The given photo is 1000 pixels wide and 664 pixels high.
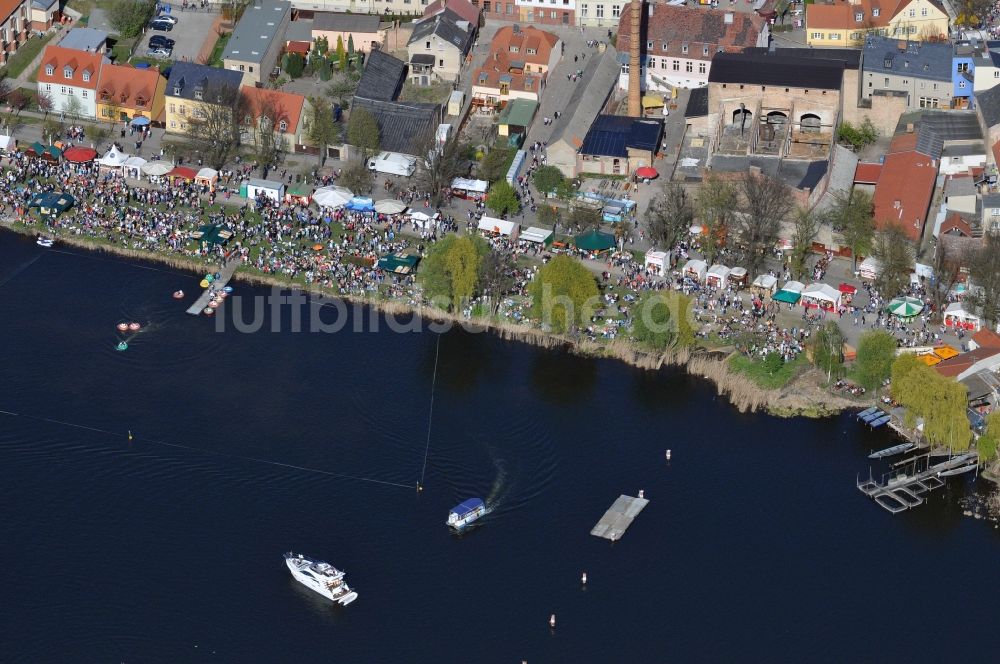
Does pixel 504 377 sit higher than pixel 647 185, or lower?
lower

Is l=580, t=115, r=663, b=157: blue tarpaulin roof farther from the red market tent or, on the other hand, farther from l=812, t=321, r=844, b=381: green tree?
the red market tent

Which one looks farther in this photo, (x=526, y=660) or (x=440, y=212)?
(x=440, y=212)

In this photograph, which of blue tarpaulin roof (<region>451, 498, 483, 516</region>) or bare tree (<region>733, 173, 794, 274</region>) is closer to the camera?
blue tarpaulin roof (<region>451, 498, 483, 516</region>)

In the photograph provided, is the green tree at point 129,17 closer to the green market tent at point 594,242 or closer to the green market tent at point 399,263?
the green market tent at point 399,263

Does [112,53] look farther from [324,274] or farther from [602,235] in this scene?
[602,235]

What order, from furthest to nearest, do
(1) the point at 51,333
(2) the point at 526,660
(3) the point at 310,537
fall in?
(1) the point at 51,333, (3) the point at 310,537, (2) the point at 526,660

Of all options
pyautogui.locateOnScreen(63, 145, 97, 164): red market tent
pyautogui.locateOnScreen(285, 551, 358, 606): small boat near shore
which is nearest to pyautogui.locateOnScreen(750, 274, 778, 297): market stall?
pyautogui.locateOnScreen(285, 551, 358, 606): small boat near shore

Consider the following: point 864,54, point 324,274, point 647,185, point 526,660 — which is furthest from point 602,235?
point 526,660

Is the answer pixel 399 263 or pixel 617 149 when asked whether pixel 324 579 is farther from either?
pixel 617 149
